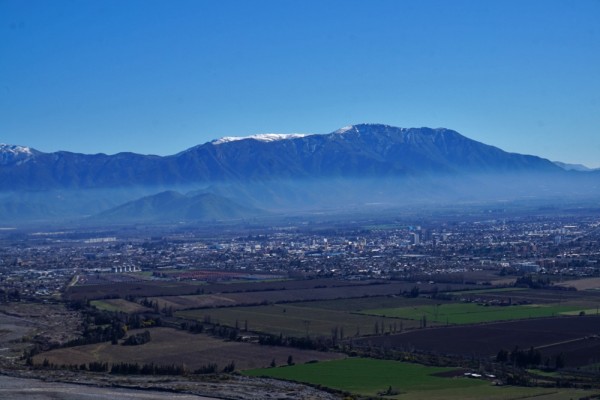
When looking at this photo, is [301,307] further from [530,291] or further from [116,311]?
[530,291]

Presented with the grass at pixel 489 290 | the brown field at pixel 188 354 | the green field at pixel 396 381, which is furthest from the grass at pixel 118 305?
the green field at pixel 396 381

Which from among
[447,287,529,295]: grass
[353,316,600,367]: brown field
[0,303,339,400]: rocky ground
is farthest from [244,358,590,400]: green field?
[447,287,529,295]: grass

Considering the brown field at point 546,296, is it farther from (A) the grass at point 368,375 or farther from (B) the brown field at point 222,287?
(A) the grass at point 368,375

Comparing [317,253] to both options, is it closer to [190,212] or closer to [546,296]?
[546,296]

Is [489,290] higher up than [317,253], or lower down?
lower down

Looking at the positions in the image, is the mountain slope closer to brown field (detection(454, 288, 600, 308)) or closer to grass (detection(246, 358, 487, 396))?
brown field (detection(454, 288, 600, 308))

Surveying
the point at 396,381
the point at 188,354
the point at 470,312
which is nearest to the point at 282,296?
the point at 470,312
